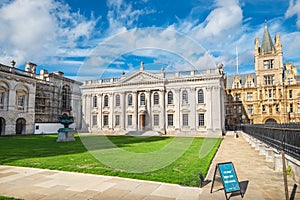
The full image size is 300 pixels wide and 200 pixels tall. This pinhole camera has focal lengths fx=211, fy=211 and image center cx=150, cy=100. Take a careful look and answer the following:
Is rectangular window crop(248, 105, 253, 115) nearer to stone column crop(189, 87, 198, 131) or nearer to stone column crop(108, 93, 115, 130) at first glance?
stone column crop(189, 87, 198, 131)

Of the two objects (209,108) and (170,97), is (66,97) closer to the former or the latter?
(170,97)

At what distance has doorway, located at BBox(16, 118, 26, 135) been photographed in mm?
35844

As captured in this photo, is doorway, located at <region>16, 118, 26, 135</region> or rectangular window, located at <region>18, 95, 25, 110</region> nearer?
rectangular window, located at <region>18, 95, 25, 110</region>

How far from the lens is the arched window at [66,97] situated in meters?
46.2

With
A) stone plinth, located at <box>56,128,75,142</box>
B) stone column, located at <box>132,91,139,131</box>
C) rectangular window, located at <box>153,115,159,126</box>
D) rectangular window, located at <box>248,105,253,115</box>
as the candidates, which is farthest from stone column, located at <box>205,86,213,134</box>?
stone plinth, located at <box>56,128,75,142</box>

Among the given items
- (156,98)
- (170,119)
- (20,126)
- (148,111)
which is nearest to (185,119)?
(170,119)

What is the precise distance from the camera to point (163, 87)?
3869 cm

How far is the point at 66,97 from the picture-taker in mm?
47000

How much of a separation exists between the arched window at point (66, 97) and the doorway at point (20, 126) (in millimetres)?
10170

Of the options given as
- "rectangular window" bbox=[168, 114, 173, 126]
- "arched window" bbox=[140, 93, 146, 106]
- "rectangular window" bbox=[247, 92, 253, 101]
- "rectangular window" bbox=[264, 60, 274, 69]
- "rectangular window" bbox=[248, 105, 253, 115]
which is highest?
"rectangular window" bbox=[264, 60, 274, 69]

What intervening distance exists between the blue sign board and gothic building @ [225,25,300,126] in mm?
45153

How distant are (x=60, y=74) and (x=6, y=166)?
39758mm

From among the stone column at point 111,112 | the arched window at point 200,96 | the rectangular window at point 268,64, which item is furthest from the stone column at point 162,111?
the rectangular window at point 268,64

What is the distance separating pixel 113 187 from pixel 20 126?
36937mm
